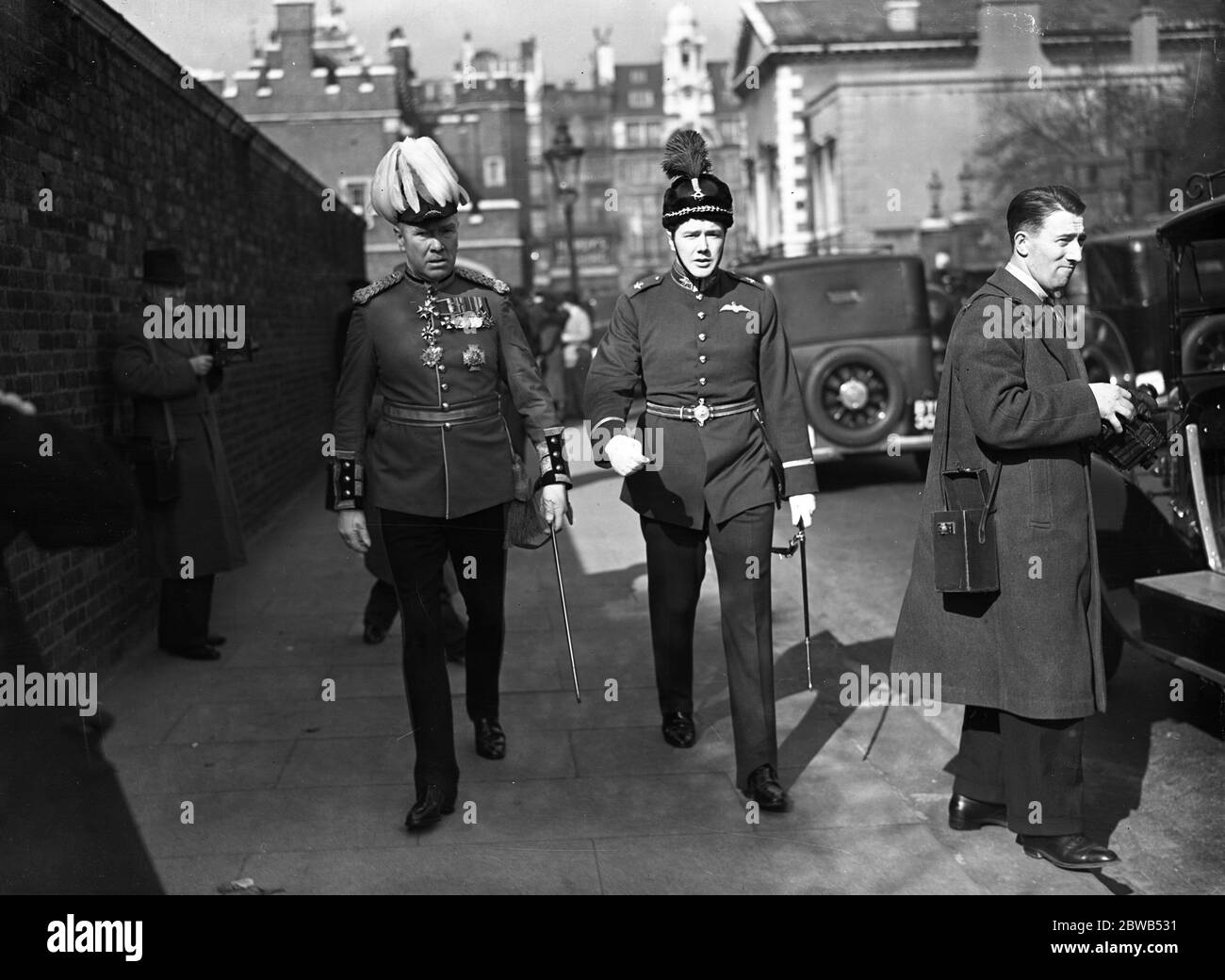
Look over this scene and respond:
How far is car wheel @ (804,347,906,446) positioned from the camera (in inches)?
460

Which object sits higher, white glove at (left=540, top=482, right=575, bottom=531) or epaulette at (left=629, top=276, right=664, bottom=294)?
epaulette at (left=629, top=276, right=664, bottom=294)

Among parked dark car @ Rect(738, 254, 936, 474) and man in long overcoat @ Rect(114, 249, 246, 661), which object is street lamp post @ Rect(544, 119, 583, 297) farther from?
man in long overcoat @ Rect(114, 249, 246, 661)

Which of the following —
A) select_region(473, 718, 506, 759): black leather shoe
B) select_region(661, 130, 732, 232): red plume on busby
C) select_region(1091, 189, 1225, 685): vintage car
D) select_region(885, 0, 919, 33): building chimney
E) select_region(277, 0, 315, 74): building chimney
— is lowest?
select_region(473, 718, 506, 759): black leather shoe

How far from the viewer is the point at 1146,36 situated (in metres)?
15.9

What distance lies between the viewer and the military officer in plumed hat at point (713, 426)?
500 centimetres

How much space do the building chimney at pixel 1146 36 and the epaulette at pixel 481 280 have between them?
31.5ft

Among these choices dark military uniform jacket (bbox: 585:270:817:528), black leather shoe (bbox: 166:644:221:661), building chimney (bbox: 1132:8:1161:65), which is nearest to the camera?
dark military uniform jacket (bbox: 585:270:817:528)

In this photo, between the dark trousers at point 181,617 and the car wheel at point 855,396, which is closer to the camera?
the dark trousers at point 181,617

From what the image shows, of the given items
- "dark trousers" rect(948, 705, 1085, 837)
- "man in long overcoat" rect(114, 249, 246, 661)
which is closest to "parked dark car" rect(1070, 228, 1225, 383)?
"man in long overcoat" rect(114, 249, 246, 661)

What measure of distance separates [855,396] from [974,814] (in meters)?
A: 7.35

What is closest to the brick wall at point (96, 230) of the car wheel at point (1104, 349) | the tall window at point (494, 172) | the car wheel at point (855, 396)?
the car wheel at point (855, 396)

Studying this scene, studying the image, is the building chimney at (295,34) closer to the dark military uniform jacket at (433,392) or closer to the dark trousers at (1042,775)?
the dark military uniform jacket at (433,392)
